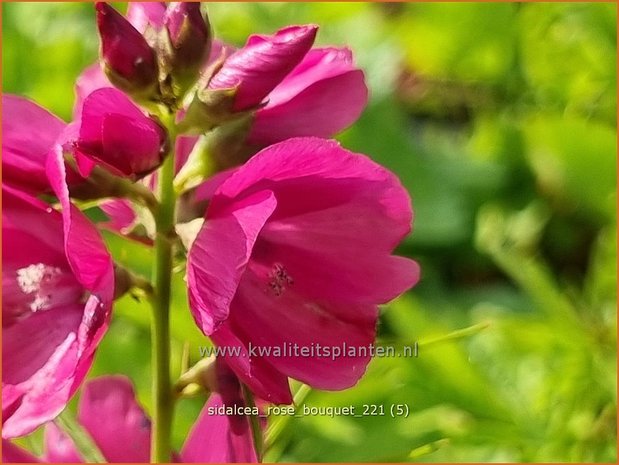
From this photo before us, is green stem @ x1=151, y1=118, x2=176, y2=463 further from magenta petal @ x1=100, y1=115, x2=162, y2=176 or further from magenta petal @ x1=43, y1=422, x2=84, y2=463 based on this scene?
magenta petal @ x1=43, y1=422, x2=84, y2=463

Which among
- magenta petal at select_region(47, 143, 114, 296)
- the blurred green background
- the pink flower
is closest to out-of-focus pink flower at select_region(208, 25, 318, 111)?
magenta petal at select_region(47, 143, 114, 296)

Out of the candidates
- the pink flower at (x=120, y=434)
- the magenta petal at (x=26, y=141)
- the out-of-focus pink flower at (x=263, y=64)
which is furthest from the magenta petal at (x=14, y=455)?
the out-of-focus pink flower at (x=263, y=64)

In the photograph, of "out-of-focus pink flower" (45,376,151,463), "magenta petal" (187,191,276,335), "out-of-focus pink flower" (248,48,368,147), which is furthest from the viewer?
"out-of-focus pink flower" (45,376,151,463)

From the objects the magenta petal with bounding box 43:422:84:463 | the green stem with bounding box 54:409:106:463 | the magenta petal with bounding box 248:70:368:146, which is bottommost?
the magenta petal with bounding box 43:422:84:463

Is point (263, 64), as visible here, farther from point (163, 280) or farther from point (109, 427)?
point (109, 427)

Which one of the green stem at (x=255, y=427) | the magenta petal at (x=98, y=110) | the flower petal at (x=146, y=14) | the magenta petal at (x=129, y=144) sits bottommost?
the green stem at (x=255, y=427)

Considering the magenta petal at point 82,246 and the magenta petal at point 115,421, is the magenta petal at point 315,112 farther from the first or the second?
the magenta petal at point 115,421
